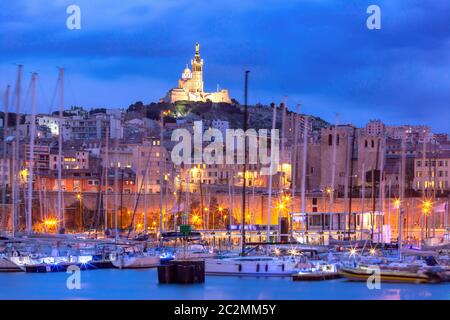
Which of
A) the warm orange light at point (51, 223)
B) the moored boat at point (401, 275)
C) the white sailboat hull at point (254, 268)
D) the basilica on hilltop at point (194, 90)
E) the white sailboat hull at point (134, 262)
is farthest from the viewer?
the basilica on hilltop at point (194, 90)

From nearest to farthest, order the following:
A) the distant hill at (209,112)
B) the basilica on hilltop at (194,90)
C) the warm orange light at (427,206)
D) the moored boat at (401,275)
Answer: the moored boat at (401,275), the warm orange light at (427,206), the distant hill at (209,112), the basilica on hilltop at (194,90)

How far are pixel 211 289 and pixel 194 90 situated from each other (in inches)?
4584

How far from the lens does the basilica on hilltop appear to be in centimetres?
14275

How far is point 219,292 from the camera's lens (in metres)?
30.0

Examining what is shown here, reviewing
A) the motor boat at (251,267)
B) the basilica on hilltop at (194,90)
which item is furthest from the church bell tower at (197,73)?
the motor boat at (251,267)

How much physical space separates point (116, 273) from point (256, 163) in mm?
42684

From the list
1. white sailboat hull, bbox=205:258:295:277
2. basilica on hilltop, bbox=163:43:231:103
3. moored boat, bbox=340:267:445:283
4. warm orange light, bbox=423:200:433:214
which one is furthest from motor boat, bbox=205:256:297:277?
basilica on hilltop, bbox=163:43:231:103

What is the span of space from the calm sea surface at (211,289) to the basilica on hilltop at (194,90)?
10869 centimetres

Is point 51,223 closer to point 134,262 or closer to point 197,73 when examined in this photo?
point 134,262

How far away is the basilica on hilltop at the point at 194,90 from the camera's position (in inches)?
5620

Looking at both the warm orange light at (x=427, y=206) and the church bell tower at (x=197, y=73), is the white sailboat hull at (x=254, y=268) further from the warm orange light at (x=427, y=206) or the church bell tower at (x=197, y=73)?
the church bell tower at (x=197, y=73)

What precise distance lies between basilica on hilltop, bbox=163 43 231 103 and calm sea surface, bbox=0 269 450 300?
10869 cm

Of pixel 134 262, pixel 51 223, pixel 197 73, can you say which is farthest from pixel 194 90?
pixel 134 262
